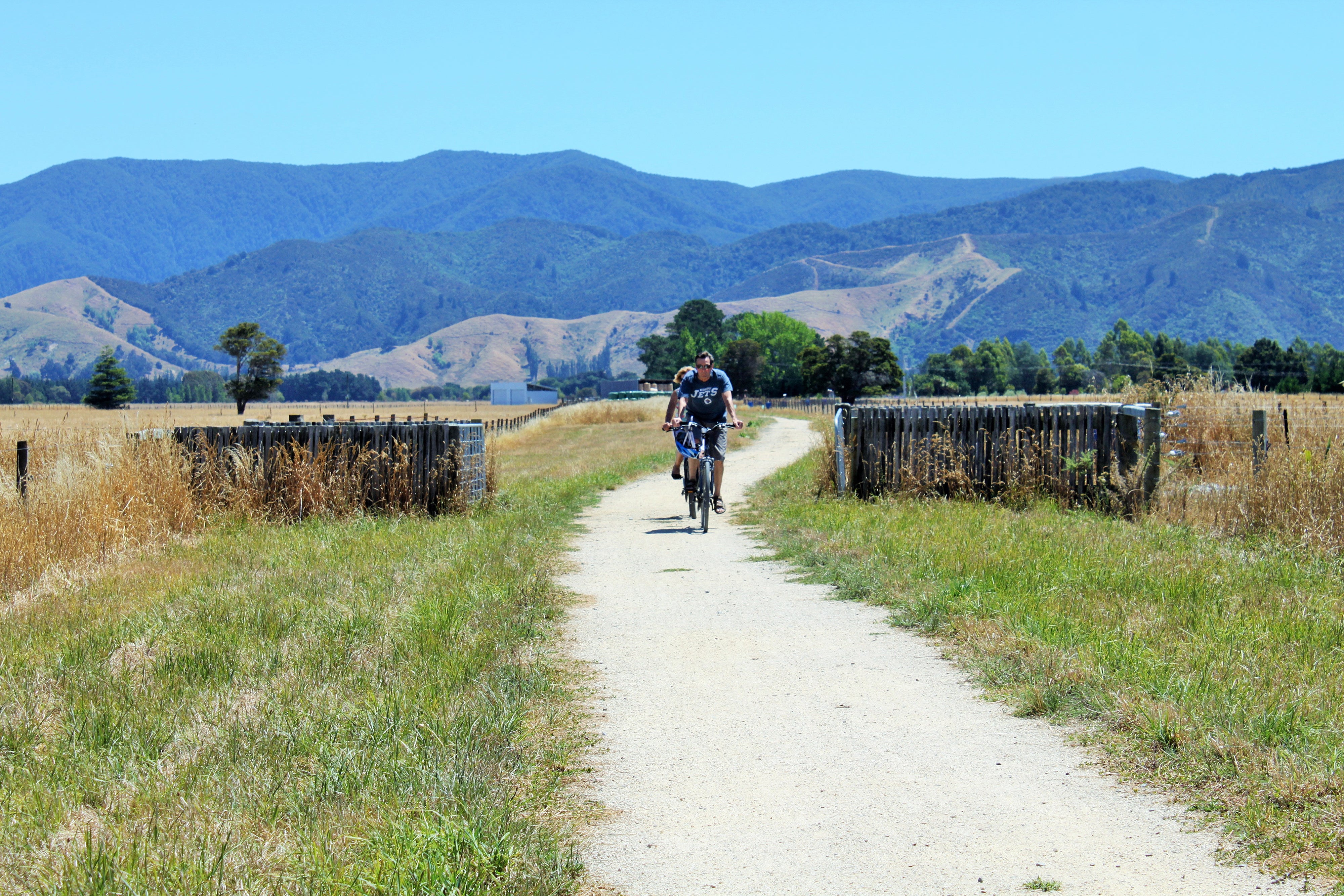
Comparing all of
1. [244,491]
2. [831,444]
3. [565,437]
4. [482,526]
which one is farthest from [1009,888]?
[565,437]

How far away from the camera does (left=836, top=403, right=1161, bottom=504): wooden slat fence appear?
14.5 metres

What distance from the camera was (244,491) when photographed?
1426 cm

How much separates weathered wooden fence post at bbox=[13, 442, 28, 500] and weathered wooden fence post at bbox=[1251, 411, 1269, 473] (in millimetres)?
13246

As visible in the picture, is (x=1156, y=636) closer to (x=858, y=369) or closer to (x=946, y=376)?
(x=858, y=369)

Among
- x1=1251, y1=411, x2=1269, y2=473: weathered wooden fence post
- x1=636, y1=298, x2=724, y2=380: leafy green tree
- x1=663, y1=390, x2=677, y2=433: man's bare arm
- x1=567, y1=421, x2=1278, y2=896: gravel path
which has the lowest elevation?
x1=567, y1=421, x2=1278, y2=896: gravel path

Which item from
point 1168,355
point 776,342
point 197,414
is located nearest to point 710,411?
point 197,414

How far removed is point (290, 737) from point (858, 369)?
126 meters

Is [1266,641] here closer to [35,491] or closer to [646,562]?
[646,562]

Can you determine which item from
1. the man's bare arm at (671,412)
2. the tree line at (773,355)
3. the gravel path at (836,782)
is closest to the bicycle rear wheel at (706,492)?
the man's bare arm at (671,412)

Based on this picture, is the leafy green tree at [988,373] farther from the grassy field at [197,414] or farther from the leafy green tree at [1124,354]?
the grassy field at [197,414]

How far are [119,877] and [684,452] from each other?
38.3 feet

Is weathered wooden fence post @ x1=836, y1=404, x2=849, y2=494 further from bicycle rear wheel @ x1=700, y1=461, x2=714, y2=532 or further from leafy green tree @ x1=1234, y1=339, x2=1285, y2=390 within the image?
leafy green tree @ x1=1234, y1=339, x2=1285, y2=390

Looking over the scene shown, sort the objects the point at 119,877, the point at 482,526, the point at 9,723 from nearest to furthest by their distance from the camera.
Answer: the point at 119,877 < the point at 9,723 < the point at 482,526

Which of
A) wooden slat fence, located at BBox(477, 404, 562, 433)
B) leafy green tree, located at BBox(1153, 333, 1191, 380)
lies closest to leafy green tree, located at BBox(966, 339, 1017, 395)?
leafy green tree, located at BBox(1153, 333, 1191, 380)
